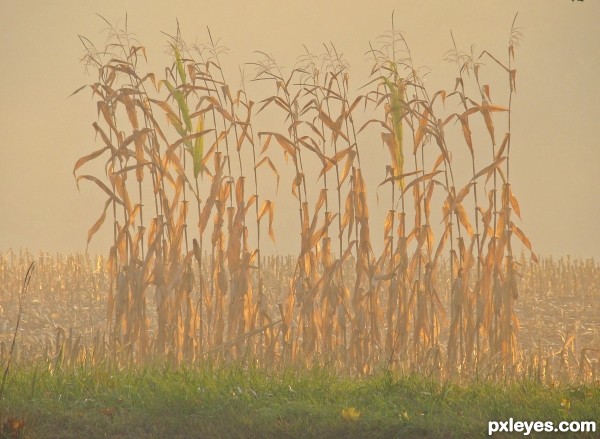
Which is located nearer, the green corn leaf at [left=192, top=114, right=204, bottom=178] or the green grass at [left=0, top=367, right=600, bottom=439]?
the green grass at [left=0, top=367, right=600, bottom=439]

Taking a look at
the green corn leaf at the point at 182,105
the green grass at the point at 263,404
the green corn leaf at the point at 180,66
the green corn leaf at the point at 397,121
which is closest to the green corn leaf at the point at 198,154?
the green corn leaf at the point at 182,105

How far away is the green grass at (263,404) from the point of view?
699cm

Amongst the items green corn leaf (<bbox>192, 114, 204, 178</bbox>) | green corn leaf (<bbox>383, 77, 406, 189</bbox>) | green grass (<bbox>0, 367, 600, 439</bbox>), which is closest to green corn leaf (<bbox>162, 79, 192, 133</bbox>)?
green corn leaf (<bbox>192, 114, 204, 178</bbox>)

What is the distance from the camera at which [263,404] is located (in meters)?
7.37

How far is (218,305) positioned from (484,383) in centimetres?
313

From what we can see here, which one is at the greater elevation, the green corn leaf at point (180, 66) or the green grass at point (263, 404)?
the green corn leaf at point (180, 66)

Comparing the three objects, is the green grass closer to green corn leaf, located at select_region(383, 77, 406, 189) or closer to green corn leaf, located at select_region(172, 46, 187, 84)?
green corn leaf, located at select_region(383, 77, 406, 189)

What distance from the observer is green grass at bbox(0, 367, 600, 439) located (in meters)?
6.99

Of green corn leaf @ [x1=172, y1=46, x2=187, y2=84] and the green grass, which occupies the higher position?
green corn leaf @ [x1=172, y1=46, x2=187, y2=84]

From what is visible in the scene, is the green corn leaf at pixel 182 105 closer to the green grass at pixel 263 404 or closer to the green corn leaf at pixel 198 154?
the green corn leaf at pixel 198 154

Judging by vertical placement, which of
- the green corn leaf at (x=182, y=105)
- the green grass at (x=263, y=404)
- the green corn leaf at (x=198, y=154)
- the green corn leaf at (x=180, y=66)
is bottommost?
the green grass at (x=263, y=404)

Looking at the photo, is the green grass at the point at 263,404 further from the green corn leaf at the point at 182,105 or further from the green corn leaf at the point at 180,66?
the green corn leaf at the point at 180,66

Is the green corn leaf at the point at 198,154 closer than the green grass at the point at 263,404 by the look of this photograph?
No

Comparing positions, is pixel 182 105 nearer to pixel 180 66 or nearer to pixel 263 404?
pixel 180 66
